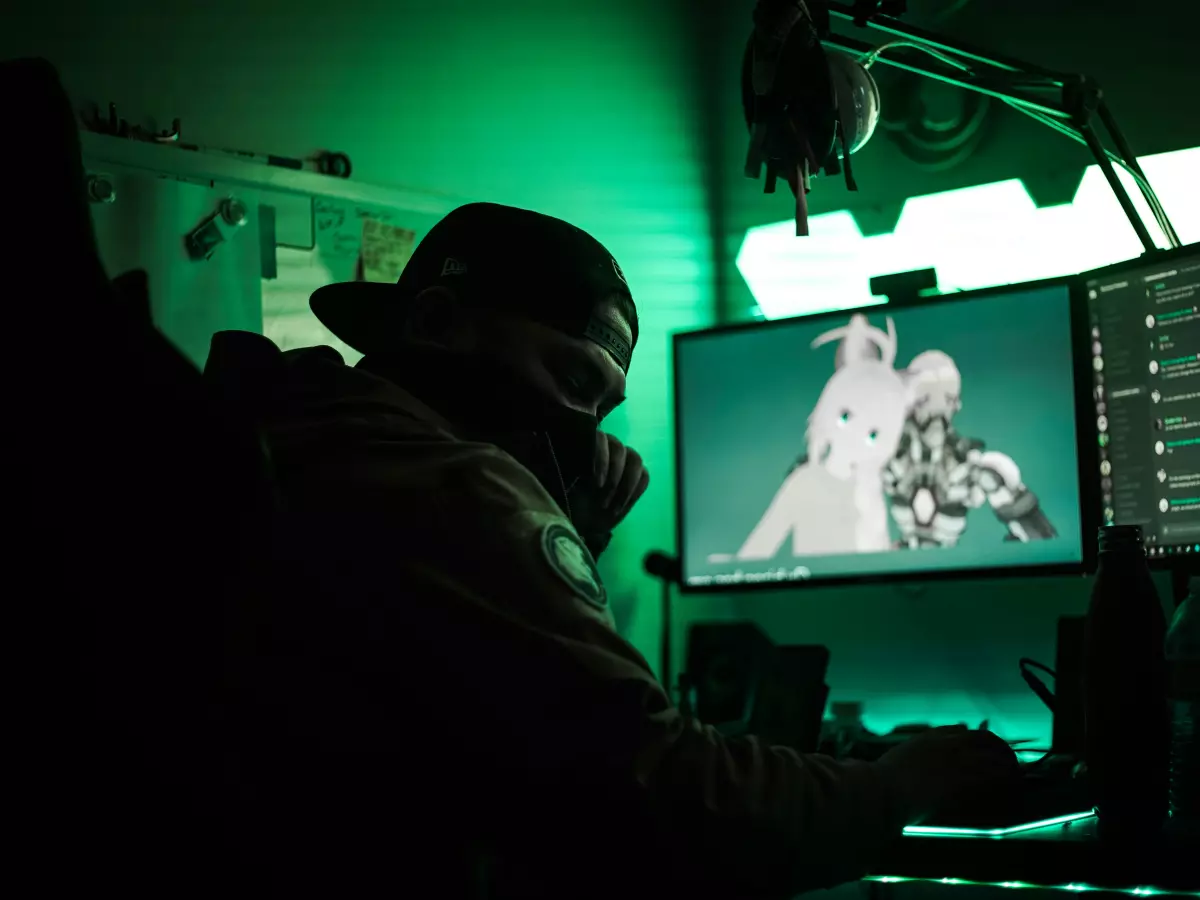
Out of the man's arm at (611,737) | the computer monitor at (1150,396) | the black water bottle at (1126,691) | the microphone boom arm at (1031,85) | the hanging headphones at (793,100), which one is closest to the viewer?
the man's arm at (611,737)

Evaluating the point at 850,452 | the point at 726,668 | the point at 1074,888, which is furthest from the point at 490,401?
the point at 726,668

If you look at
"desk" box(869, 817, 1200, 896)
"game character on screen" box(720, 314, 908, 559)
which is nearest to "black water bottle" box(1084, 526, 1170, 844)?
"desk" box(869, 817, 1200, 896)

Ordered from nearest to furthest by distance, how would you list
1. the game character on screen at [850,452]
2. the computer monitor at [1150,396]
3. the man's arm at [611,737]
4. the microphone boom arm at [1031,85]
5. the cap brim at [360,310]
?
the man's arm at [611,737]
the cap brim at [360,310]
the computer monitor at [1150,396]
the microphone boom arm at [1031,85]
the game character on screen at [850,452]

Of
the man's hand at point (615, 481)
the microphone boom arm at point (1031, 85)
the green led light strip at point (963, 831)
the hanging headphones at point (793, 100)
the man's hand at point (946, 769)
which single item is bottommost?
the green led light strip at point (963, 831)

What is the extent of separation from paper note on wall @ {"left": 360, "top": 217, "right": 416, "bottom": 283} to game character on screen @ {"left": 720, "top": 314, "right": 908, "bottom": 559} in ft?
2.15

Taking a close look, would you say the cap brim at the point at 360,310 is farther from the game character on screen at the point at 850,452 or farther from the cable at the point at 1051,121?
the game character on screen at the point at 850,452

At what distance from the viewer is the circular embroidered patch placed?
66cm

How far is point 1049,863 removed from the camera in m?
0.74

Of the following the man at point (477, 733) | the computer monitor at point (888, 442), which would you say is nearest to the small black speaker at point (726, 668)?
the computer monitor at point (888, 442)

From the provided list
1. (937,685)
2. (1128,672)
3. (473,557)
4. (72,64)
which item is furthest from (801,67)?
(937,685)

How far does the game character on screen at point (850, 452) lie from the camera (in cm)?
175

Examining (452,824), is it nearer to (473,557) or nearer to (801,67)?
(473,557)

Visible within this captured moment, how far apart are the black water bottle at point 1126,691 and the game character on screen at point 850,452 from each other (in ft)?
2.76

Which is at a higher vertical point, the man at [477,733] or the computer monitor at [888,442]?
the computer monitor at [888,442]
